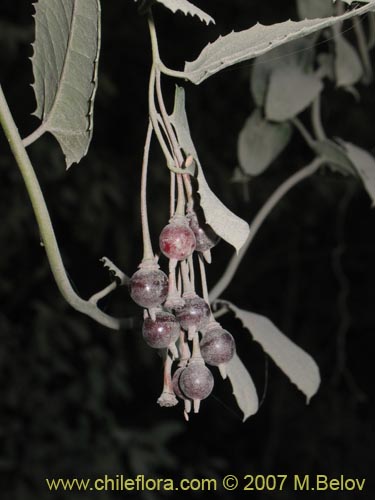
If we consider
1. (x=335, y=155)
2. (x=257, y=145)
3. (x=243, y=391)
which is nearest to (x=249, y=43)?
(x=243, y=391)

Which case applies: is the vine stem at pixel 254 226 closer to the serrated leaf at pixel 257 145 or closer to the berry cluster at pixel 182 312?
the serrated leaf at pixel 257 145

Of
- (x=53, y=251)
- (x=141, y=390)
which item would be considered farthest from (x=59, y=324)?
(x=53, y=251)

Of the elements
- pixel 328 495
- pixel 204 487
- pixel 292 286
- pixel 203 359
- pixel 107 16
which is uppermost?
pixel 107 16

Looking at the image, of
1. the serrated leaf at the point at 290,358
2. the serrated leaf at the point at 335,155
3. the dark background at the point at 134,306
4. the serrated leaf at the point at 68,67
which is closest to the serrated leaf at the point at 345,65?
the serrated leaf at the point at 335,155

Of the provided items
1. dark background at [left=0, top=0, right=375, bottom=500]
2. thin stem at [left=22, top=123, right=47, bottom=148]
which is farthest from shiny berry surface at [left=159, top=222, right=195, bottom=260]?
dark background at [left=0, top=0, right=375, bottom=500]

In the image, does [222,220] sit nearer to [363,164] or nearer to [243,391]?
[243,391]

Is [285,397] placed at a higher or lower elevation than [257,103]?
lower

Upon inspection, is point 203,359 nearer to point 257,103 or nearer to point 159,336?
point 159,336

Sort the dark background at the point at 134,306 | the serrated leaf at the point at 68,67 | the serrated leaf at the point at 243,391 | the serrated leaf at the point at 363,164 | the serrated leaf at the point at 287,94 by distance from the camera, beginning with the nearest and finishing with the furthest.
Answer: the serrated leaf at the point at 68,67 < the serrated leaf at the point at 243,391 < the serrated leaf at the point at 363,164 < the serrated leaf at the point at 287,94 < the dark background at the point at 134,306
